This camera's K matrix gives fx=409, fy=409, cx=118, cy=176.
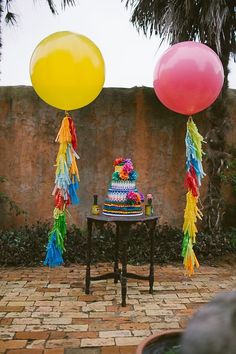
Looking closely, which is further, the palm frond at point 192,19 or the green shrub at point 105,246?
the green shrub at point 105,246

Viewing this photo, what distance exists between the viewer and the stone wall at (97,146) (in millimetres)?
6004

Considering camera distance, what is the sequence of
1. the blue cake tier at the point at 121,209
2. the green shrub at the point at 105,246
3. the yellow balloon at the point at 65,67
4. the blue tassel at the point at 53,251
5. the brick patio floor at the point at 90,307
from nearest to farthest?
the brick patio floor at the point at 90,307
the yellow balloon at the point at 65,67
the blue cake tier at the point at 121,209
the blue tassel at the point at 53,251
the green shrub at the point at 105,246

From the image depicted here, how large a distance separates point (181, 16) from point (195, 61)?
188 centimetres

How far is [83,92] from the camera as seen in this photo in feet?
12.8

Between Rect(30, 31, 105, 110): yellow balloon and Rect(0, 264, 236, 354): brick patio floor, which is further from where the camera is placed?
Rect(30, 31, 105, 110): yellow balloon

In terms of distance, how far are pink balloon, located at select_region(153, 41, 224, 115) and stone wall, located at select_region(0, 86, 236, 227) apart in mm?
2097

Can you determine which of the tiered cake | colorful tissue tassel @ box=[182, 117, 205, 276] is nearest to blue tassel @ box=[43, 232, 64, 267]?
the tiered cake

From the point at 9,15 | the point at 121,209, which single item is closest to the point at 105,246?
the point at 121,209

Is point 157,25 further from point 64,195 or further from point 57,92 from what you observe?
point 64,195

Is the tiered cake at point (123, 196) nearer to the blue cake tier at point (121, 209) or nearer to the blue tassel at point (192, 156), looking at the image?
the blue cake tier at point (121, 209)

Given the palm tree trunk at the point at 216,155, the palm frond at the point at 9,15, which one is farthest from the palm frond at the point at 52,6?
the palm tree trunk at the point at 216,155

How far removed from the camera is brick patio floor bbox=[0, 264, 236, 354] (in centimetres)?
303

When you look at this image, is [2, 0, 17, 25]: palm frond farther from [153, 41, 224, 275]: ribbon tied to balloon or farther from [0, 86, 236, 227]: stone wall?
[153, 41, 224, 275]: ribbon tied to balloon

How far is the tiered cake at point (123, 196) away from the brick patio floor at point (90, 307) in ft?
2.88
